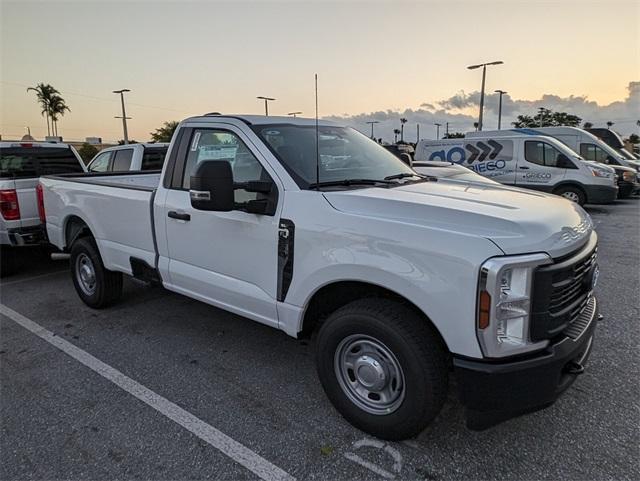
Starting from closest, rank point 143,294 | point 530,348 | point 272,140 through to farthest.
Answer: point 530,348 → point 272,140 → point 143,294

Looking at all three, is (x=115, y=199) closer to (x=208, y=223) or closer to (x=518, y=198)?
(x=208, y=223)

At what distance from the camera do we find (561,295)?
2.34 m

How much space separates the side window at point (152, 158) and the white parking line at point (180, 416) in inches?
190

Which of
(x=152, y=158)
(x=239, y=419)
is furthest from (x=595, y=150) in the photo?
(x=239, y=419)

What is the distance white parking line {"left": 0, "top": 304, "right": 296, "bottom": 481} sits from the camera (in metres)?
2.49

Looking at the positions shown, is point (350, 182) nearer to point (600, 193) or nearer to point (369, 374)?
point (369, 374)

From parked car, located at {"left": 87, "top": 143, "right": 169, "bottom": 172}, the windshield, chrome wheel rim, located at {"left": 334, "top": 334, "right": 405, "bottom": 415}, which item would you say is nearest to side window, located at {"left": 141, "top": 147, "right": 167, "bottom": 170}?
parked car, located at {"left": 87, "top": 143, "right": 169, "bottom": 172}

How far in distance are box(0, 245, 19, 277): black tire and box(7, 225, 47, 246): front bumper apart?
52cm

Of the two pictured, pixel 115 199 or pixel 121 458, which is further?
pixel 115 199

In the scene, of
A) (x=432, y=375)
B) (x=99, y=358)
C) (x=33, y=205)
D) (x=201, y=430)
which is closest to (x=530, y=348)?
(x=432, y=375)

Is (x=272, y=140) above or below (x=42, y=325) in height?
above

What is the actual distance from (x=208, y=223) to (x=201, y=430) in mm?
1462

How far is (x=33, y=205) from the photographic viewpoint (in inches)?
238

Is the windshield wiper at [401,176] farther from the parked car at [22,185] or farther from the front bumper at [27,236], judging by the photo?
the parked car at [22,185]
